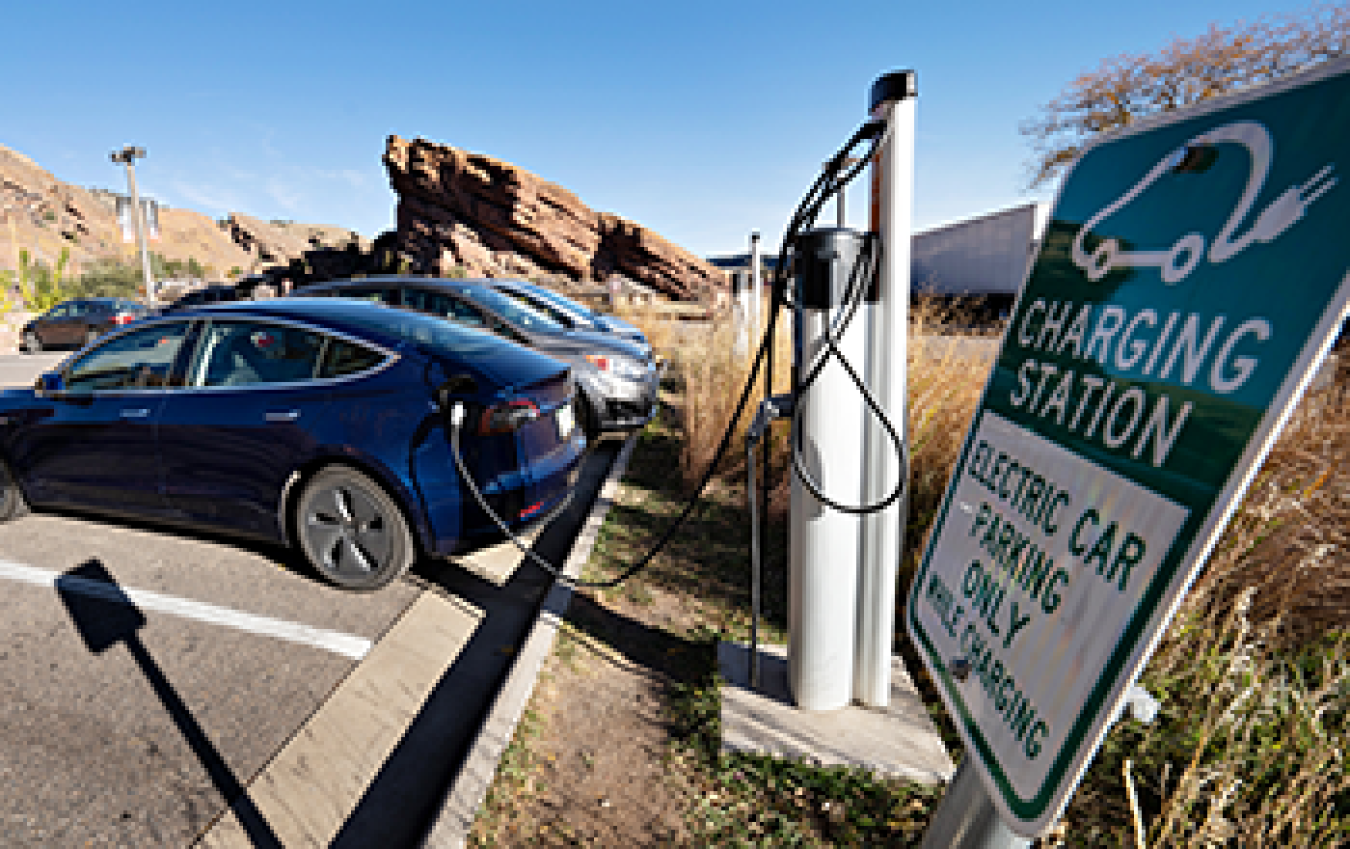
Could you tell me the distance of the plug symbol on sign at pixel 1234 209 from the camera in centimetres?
72

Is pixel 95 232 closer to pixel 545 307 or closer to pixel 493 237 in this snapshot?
pixel 493 237

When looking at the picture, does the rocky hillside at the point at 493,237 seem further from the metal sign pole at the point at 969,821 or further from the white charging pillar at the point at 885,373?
the metal sign pole at the point at 969,821

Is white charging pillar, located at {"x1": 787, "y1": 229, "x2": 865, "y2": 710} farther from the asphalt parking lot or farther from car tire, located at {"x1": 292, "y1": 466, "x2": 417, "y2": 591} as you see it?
car tire, located at {"x1": 292, "y1": 466, "x2": 417, "y2": 591}

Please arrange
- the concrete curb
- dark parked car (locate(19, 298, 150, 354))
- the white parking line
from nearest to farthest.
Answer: the concrete curb < the white parking line < dark parked car (locate(19, 298, 150, 354))

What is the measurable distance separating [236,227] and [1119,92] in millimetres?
92503

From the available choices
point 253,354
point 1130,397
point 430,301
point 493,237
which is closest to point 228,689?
point 253,354

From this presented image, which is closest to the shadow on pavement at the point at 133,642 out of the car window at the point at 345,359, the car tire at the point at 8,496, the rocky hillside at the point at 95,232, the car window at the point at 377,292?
the car tire at the point at 8,496

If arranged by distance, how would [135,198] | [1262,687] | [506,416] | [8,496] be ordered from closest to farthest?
1. [1262,687]
2. [506,416]
3. [8,496]
4. [135,198]

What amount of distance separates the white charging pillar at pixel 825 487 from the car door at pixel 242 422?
268 cm

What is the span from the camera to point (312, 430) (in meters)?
3.66

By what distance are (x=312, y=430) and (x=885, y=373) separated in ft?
9.77

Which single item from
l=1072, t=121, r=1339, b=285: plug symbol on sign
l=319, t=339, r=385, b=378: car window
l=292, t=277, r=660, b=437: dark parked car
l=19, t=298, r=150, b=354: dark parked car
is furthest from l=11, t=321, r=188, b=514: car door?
l=19, t=298, r=150, b=354: dark parked car

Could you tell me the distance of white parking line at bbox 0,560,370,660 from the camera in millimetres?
3375

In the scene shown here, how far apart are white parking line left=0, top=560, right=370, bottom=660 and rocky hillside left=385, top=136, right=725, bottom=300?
2739 centimetres
